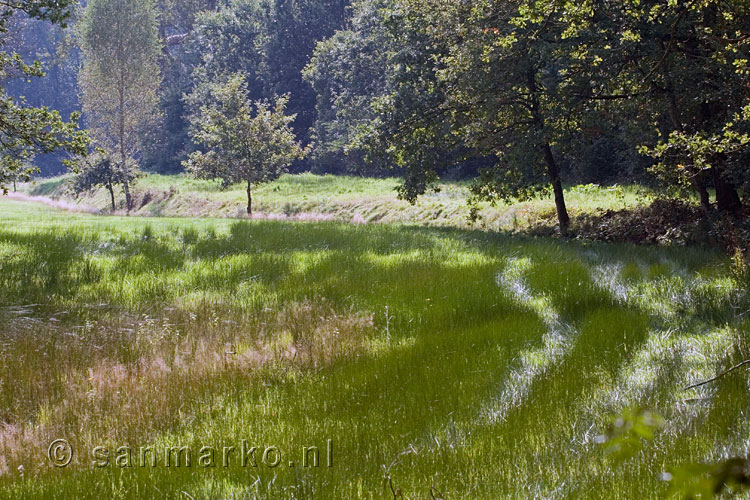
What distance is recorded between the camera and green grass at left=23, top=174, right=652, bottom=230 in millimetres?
23375

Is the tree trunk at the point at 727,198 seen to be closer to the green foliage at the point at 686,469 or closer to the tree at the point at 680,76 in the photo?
the tree at the point at 680,76

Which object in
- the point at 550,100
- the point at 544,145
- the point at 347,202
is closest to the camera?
the point at 550,100

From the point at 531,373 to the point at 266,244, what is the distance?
978 cm

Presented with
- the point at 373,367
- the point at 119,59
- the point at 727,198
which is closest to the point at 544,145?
the point at 727,198

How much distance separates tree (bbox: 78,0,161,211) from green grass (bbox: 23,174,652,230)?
4.66 meters

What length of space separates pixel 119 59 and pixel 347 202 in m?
26.8

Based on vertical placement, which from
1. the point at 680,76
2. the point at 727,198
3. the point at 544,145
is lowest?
the point at 727,198

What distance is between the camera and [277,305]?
401 inches

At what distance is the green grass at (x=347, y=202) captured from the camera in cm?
2338

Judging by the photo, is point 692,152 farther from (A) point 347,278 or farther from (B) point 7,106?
(B) point 7,106

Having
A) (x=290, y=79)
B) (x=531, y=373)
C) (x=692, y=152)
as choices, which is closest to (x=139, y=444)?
(x=531, y=373)

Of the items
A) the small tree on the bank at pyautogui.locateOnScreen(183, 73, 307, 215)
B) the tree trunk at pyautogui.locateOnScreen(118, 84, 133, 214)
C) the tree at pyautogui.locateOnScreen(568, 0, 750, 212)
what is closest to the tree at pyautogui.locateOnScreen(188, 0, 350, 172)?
the tree trunk at pyautogui.locateOnScreen(118, 84, 133, 214)

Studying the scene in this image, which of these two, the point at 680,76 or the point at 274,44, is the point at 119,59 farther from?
the point at 680,76

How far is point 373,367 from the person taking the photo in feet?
23.7
